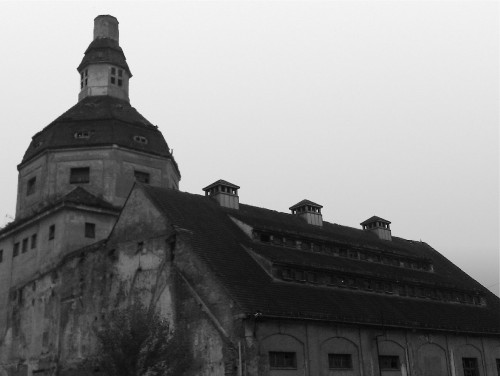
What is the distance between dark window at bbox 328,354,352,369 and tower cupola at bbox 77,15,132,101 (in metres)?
25.8

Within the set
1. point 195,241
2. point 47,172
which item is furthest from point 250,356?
point 47,172

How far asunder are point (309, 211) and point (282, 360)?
1698 centimetres

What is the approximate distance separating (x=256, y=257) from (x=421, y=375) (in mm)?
11114

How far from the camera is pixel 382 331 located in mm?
31375

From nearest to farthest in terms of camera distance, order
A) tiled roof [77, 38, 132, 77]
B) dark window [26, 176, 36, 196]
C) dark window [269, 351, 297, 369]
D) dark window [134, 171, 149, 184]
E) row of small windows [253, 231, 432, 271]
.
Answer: dark window [269, 351, 297, 369] < row of small windows [253, 231, 432, 271] < dark window [134, 171, 149, 184] < dark window [26, 176, 36, 196] < tiled roof [77, 38, 132, 77]

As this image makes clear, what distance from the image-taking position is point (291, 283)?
30688mm

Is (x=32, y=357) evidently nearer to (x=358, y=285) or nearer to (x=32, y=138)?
(x=32, y=138)

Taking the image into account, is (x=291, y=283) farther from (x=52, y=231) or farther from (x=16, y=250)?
(x=16, y=250)

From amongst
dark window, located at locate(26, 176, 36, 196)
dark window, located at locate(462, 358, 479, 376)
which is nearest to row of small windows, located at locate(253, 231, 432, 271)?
dark window, located at locate(462, 358, 479, 376)

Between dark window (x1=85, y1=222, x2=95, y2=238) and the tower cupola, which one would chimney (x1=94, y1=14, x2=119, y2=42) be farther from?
dark window (x1=85, y1=222, x2=95, y2=238)

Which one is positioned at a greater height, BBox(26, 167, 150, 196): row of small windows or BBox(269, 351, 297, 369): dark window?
BBox(26, 167, 150, 196): row of small windows

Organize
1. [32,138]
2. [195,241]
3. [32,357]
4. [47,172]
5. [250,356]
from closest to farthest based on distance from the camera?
[250,356], [195,241], [32,357], [47,172], [32,138]

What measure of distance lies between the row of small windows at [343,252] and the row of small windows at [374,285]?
3202 millimetres

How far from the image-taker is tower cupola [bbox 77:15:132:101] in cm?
4534
